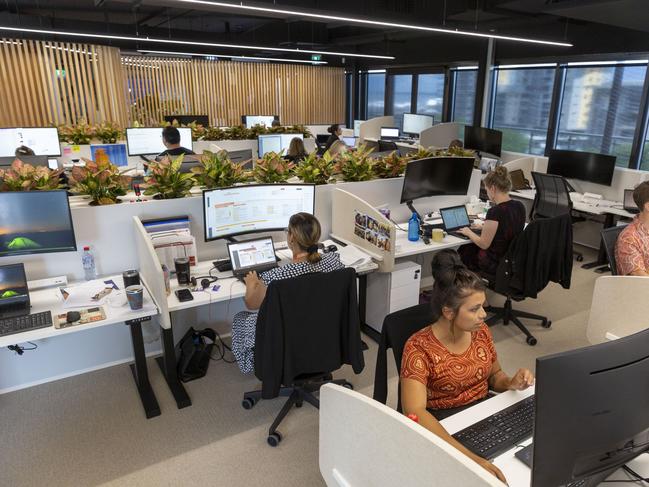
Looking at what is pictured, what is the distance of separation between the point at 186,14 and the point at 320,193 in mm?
6750

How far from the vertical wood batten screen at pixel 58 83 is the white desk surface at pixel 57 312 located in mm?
7152

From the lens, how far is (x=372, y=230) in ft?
11.1

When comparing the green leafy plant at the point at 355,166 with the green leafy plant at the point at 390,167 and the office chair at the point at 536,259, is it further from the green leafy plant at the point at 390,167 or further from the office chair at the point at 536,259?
the office chair at the point at 536,259

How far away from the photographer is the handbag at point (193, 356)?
123 inches

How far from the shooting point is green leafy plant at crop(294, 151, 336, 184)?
11.7 ft

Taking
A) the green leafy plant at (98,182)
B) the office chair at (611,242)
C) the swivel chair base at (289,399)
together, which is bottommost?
the swivel chair base at (289,399)

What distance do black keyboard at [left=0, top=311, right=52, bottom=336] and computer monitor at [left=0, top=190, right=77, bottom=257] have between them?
1.41ft

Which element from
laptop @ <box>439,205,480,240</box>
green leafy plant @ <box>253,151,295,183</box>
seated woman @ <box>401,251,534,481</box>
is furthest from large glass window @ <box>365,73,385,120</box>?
seated woman @ <box>401,251,534,481</box>

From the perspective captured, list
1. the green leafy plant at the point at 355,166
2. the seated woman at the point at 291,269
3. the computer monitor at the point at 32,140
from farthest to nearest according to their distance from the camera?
the computer monitor at the point at 32,140 → the green leafy plant at the point at 355,166 → the seated woman at the point at 291,269

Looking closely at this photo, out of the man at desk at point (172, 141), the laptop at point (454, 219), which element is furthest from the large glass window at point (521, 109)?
the man at desk at point (172, 141)

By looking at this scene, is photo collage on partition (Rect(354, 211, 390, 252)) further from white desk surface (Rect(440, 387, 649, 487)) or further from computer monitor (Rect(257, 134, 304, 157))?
computer monitor (Rect(257, 134, 304, 157))

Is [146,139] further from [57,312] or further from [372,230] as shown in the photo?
[57,312]

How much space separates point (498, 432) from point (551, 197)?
14.3ft

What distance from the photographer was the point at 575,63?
7.19m
